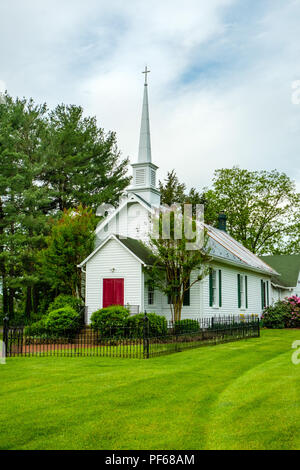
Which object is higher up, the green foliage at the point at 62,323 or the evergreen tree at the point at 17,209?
the evergreen tree at the point at 17,209

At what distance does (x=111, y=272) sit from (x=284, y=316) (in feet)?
41.9

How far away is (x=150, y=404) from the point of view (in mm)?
7191

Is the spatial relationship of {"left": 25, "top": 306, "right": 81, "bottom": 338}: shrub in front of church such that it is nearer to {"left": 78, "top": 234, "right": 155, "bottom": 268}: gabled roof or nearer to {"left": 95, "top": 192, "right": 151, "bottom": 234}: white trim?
{"left": 78, "top": 234, "right": 155, "bottom": 268}: gabled roof

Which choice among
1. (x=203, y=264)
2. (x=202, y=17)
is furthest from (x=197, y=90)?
(x=203, y=264)

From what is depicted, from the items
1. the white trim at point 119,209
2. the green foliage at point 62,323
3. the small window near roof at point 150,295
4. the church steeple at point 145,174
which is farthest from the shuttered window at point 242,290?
the green foliage at point 62,323

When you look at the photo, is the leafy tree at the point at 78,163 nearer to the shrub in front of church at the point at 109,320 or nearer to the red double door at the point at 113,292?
the red double door at the point at 113,292

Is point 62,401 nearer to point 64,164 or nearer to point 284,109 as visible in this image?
point 284,109

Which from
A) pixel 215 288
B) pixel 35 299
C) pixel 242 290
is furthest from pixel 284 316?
pixel 35 299

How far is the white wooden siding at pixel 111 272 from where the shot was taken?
65.1 feet

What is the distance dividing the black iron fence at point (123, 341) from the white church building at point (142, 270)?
77.3 inches

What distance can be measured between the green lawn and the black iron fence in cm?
151

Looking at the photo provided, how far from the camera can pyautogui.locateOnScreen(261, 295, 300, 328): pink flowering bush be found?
91.2 ft

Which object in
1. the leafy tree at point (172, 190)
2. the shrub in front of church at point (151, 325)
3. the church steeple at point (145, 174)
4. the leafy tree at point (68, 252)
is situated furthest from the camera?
the leafy tree at point (172, 190)
